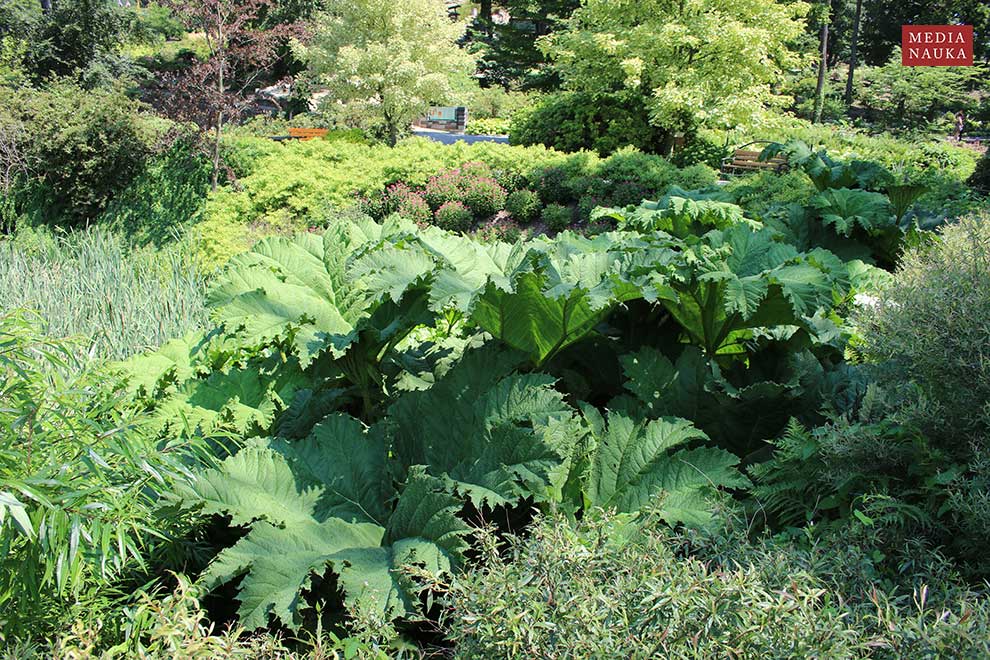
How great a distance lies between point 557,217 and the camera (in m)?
8.30

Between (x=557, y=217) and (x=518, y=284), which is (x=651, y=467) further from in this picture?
(x=557, y=217)

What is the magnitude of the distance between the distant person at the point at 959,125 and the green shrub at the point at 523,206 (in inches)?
901

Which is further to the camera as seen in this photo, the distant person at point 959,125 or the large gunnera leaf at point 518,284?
the distant person at point 959,125

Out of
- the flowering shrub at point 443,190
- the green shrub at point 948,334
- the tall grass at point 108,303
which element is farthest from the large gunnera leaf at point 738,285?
the flowering shrub at point 443,190

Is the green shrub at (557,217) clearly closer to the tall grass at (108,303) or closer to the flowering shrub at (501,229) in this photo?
the flowering shrub at (501,229)

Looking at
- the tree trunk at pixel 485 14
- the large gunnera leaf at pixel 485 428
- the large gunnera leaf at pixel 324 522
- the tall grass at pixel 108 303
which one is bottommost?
the tall grass at pixel 108 303

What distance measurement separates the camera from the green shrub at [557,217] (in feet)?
27.2

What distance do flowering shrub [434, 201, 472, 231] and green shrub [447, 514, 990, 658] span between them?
24.1 ft

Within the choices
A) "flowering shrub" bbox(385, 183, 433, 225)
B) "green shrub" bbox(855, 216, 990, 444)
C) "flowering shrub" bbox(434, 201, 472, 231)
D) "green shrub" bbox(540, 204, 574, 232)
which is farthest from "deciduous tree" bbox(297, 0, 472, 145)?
"green shrub" bbox(855, 216, 990, 444)

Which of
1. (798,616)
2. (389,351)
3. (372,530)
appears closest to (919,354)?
(798,616)

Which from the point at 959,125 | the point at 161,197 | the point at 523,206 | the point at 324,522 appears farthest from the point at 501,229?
the point at 959,125

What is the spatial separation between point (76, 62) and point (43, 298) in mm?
24455

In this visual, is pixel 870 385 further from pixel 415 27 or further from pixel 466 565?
pixel 415 27

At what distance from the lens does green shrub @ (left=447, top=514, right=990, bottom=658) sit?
1184mm
